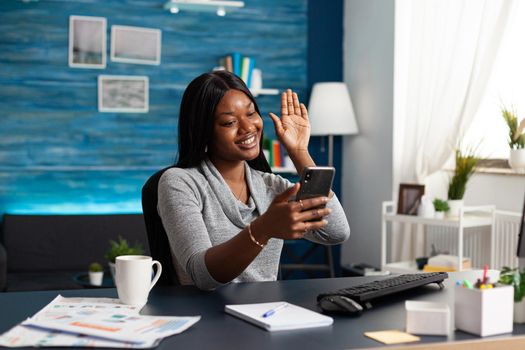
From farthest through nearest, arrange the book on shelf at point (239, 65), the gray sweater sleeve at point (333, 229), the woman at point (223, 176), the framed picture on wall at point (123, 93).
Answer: the book on shelf at point (239, 65), the framed picture on wall at point (123, 93), the gray sweater sleeve at point (333, 229), the woman at point (223, 176)

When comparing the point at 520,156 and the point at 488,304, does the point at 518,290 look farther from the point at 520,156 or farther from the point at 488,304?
the point at 520,156

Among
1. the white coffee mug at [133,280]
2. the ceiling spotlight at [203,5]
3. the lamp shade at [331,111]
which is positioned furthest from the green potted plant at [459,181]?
the white coffee mug at [133,280]

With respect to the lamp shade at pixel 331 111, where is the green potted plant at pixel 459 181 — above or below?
below

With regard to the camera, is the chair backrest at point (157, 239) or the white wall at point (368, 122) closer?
the chair backrest at point (157, 239)

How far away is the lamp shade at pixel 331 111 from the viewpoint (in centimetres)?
498

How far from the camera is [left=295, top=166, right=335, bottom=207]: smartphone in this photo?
1511 millimetres

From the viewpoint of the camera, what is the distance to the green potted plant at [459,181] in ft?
13.1

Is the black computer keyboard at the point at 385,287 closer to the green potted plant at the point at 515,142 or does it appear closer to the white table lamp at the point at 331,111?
the green potted plant at the point at 515,142

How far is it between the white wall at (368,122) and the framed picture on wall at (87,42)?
5.78 feet

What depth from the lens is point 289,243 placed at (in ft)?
17.1

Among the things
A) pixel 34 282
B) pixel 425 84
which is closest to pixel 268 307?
pixel 34 282

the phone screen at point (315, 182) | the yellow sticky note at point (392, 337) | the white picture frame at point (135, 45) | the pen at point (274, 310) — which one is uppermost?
the white picture frame at point (135, 45)

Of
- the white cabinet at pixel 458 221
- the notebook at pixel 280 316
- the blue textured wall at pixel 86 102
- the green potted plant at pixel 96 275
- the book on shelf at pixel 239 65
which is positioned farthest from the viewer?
the book on shelf at pixel 239 65

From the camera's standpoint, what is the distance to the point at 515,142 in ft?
12.2
